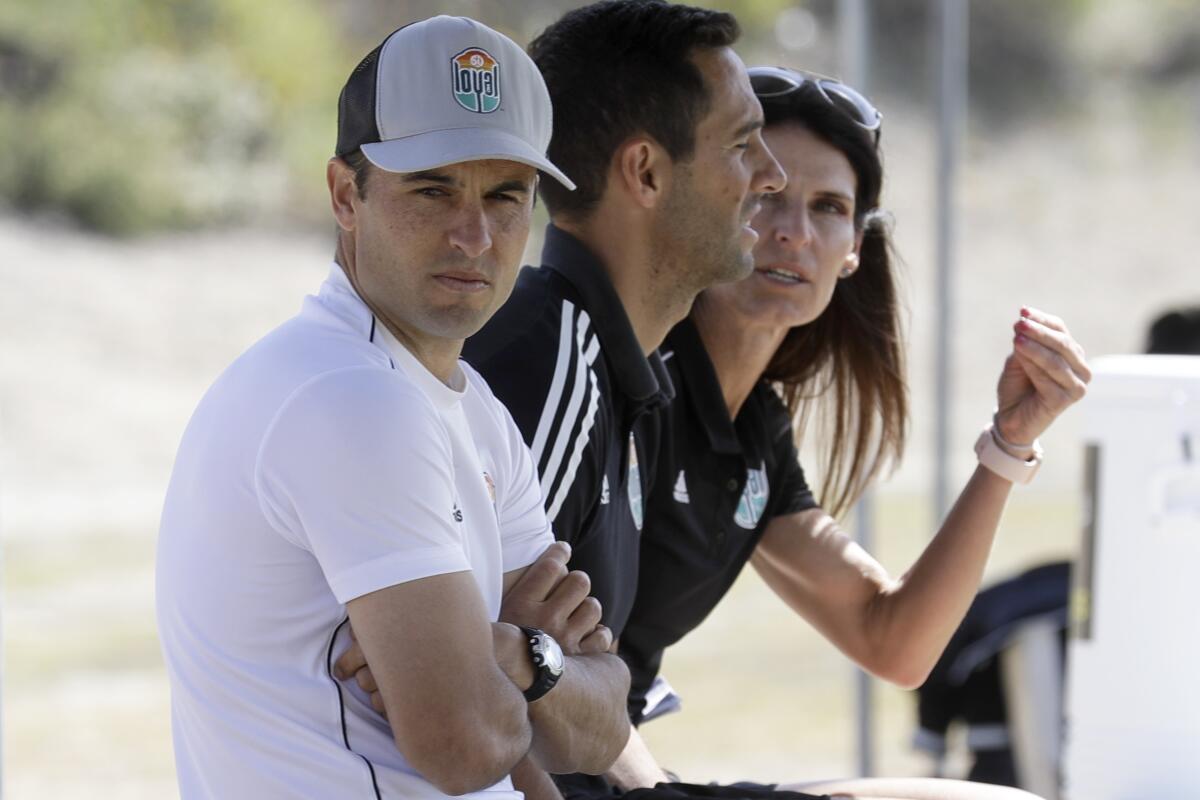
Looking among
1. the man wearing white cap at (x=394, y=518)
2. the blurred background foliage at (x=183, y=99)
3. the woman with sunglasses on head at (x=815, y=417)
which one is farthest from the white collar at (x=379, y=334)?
the blurred background foliage at (x=183, y=99)

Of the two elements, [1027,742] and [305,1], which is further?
[305,1]

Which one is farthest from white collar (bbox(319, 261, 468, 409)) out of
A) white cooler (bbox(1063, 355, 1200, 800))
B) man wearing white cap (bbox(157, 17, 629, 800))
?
white cooler (bbox(1063, 355, 1200, 800))

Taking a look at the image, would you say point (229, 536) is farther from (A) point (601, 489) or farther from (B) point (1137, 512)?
(B) point (1137, 512)

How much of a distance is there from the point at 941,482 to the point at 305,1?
338 inches

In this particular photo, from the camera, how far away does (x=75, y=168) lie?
34.3 feet

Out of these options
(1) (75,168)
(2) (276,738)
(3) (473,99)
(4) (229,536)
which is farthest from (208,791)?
(1) (75,168)

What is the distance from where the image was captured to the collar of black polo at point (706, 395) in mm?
1991

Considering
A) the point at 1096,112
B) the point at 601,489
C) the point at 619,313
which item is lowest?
the point at 601,489

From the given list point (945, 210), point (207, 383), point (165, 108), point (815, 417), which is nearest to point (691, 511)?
point (815, 417)

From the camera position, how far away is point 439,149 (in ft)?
4.42

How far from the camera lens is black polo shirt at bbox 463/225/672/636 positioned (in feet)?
5.19

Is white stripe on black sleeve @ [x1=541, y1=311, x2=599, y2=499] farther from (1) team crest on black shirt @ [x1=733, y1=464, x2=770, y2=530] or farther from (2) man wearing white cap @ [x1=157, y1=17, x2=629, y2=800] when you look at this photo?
(1) team crest on black shirt @ [x1=733, y1=464, x2=770, y2=530]

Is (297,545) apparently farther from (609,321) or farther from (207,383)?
(207,383)

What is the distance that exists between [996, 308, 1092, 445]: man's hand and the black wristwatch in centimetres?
88
